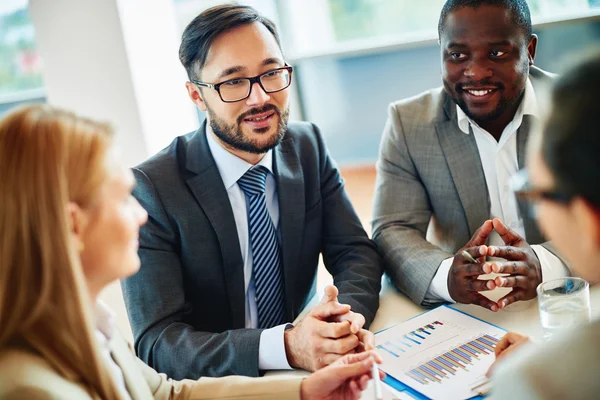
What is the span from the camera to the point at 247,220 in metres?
1.78

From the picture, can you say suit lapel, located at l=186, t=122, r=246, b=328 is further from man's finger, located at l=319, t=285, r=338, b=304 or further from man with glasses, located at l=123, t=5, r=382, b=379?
man's finger, located at l=319, t=285, r=338, b=304

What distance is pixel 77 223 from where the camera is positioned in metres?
0.95

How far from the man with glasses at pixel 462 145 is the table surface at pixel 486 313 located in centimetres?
5

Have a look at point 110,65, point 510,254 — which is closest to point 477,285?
point 510,254

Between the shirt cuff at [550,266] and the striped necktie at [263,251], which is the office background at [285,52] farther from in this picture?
the shirt cuff at [550,266]

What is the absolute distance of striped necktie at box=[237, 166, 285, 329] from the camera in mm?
1776

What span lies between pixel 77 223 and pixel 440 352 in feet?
2.54

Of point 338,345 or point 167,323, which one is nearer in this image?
point 338,345

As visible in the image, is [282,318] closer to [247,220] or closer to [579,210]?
[247,220]

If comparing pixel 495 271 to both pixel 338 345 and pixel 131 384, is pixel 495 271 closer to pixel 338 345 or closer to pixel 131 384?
pixel 338 345

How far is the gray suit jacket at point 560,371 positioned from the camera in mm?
704

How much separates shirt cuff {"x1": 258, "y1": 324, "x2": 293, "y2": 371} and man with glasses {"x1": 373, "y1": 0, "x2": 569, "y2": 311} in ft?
1.39

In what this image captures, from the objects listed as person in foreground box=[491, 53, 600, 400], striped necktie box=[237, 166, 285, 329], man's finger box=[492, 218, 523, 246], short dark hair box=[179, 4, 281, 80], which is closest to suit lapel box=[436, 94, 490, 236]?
man's finger box=[492, 218, 523, 246]

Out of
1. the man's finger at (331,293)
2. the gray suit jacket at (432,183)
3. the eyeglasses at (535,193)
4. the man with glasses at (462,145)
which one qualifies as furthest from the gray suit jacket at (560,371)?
the gray suit jacket at (432,183)
